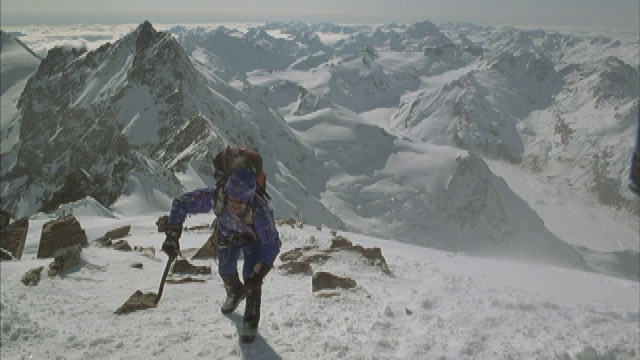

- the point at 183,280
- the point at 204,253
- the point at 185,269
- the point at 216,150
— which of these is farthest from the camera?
the point at 216,150

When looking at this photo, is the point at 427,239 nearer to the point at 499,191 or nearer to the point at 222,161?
the point at 499,191

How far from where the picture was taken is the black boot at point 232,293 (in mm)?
6070

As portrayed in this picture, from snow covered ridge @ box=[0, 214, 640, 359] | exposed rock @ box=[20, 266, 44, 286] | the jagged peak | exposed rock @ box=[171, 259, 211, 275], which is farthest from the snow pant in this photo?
the jagged peak

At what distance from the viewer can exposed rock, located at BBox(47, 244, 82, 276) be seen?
25.4ft

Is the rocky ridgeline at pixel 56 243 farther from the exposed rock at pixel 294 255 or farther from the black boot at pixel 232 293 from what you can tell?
the black boot at pixel 232 293

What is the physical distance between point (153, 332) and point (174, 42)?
112442mm

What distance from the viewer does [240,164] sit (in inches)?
218

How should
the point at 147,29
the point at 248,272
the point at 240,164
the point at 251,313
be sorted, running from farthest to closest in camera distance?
the point at 147,29, the point at 248,272, the point at 240,164, the point at 251,313

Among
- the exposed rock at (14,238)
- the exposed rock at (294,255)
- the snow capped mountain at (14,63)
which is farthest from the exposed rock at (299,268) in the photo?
the snow capped mountain at (14,63)

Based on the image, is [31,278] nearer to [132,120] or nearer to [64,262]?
[64,262]

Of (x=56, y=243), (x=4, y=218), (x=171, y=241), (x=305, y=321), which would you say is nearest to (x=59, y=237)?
(x=56, y=243)

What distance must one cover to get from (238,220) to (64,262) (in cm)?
407

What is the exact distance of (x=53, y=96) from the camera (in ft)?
431

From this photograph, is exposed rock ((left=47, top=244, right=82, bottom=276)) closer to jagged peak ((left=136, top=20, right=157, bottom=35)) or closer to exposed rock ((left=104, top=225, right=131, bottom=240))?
exposed rock ((left=104, top=225, right=131, bottom=240))
